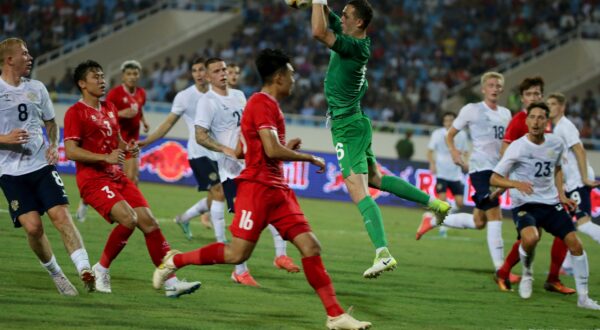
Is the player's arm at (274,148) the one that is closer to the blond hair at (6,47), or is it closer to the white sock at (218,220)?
the blond hair at (6,47)

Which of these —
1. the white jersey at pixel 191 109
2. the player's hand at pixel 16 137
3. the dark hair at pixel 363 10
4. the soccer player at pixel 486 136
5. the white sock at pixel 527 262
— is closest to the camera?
the player's hand at pixel 16 137

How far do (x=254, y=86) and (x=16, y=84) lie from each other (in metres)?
25.4

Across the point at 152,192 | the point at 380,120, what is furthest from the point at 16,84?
the point at 380,120

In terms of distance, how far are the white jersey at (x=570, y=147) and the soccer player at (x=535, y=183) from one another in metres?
1.35

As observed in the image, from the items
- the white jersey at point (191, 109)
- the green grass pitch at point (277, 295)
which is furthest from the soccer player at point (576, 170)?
the white jersey at point (191, 109)

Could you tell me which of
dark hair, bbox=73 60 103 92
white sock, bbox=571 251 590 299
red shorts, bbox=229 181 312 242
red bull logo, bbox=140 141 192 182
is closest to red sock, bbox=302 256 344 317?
red shorts, bbox=229 181 312 242

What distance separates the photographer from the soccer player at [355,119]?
33.5 ft

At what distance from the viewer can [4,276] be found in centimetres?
1064

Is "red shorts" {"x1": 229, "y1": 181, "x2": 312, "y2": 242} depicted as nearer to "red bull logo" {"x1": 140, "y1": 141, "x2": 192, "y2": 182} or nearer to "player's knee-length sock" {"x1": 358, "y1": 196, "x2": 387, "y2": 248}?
"player's knee-length sock" {"x1": 358, "y1": 196, "x2": 387, "y2": 248}

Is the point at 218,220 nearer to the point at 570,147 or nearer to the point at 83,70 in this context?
the point at 83,70

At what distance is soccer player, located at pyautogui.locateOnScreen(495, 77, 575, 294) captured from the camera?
1277cm

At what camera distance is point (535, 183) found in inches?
475

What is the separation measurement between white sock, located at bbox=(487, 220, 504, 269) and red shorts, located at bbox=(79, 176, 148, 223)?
5.36 meters

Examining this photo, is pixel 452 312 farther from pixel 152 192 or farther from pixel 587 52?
pixel 587 52
